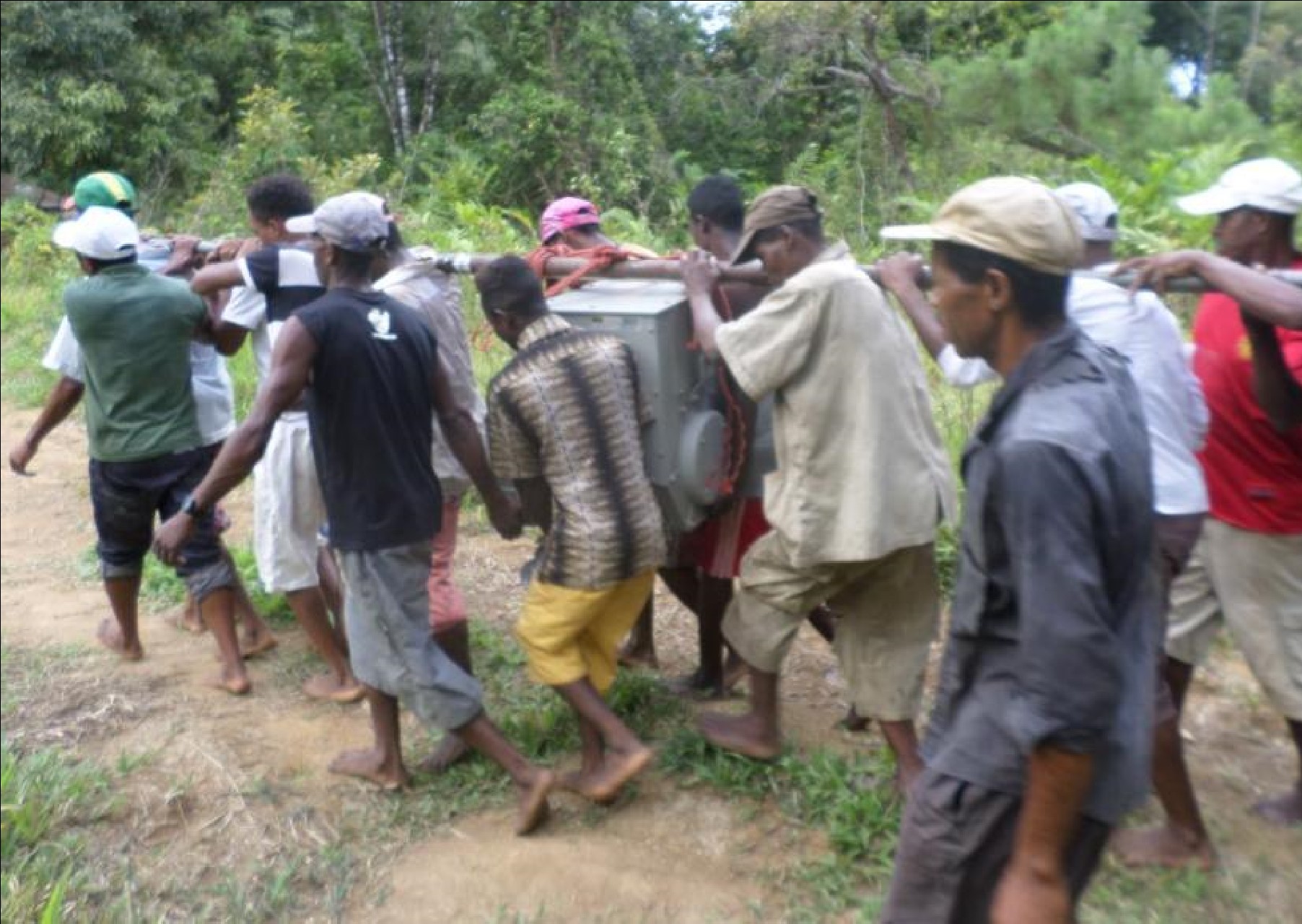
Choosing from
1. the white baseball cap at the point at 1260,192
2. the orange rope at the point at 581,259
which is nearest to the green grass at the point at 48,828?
the orange rope at the point at 581,259

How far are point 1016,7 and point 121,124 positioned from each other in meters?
11.4

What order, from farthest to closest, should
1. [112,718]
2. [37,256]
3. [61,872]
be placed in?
[37,256]
[112,718]
[61,872]

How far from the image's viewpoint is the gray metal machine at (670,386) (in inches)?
144

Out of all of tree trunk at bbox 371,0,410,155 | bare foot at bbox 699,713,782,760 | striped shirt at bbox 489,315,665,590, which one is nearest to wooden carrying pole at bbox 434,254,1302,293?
striped shirt at bbox 489,315,665,590

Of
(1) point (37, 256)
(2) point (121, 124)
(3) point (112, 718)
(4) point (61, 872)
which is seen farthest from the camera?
(2) point (121, 124)

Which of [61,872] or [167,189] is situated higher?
[61,872]

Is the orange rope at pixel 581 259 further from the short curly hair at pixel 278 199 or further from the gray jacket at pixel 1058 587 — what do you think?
the gray jacket at pixel 1058 587

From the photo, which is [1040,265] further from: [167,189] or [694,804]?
[167,189]

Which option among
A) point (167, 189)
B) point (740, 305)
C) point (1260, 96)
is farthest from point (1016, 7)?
point (740, 305)

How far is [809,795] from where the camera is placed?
12.2 ft

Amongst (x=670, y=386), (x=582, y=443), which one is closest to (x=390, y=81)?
(x=670, y=386)

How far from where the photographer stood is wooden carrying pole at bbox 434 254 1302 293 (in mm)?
3113

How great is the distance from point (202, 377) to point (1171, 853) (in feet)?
12.0

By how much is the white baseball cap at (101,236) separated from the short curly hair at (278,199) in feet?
1.59
